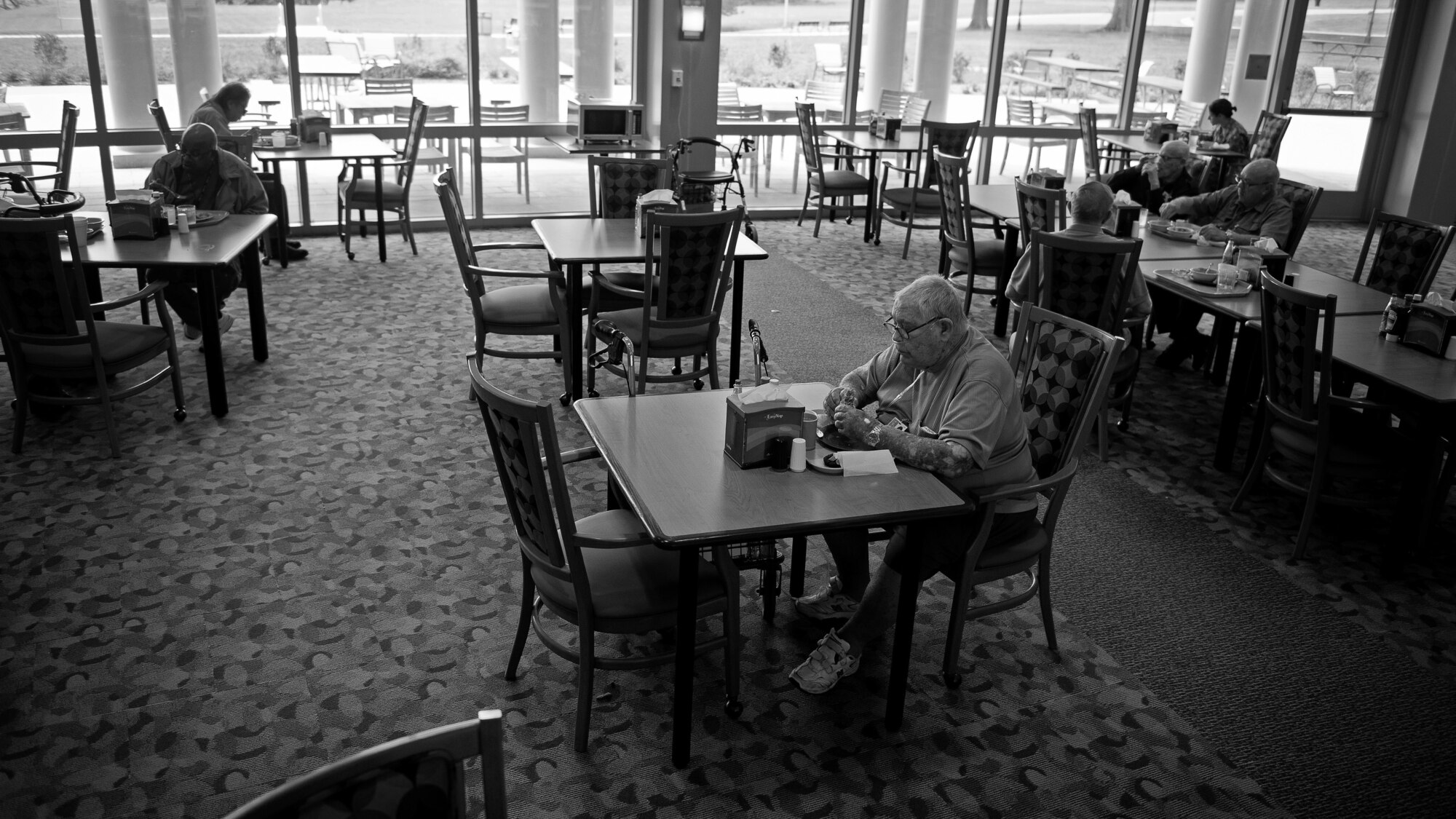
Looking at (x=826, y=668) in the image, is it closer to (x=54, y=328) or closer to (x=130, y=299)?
(x=130, y=299)

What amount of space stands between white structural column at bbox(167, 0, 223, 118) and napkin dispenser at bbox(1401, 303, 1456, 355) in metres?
8.56

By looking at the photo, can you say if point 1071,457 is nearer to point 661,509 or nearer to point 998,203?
point 661,509

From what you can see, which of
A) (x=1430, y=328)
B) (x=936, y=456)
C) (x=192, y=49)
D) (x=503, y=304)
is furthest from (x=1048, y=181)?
(x=192, y=49)

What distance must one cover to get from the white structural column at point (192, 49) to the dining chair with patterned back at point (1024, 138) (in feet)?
24.3

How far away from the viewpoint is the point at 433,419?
5574 millimetres

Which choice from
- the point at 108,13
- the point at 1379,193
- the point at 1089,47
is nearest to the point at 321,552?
the point at 108,13

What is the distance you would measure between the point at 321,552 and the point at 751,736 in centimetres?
190

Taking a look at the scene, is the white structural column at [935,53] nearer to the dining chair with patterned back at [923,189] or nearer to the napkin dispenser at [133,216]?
the dining chair with patterned back at [923,189]

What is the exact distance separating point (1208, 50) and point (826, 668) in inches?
419

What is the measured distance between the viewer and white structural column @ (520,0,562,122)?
32.8 feet

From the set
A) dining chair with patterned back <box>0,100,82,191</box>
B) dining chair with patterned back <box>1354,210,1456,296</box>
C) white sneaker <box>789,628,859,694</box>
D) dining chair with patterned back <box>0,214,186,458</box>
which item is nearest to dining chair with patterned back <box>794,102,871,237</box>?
dining chair with patterned back <box>1354,210,1456,296</box>

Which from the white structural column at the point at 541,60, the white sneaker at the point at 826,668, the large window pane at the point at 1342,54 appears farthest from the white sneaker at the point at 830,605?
the large window pane at the point at 1342,54

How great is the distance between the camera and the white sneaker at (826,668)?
11.3ft

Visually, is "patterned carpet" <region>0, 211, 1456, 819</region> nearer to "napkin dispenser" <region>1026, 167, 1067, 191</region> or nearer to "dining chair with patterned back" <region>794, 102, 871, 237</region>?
"napkin dispenser" <region>1026, 167, 1067, 191</region>
